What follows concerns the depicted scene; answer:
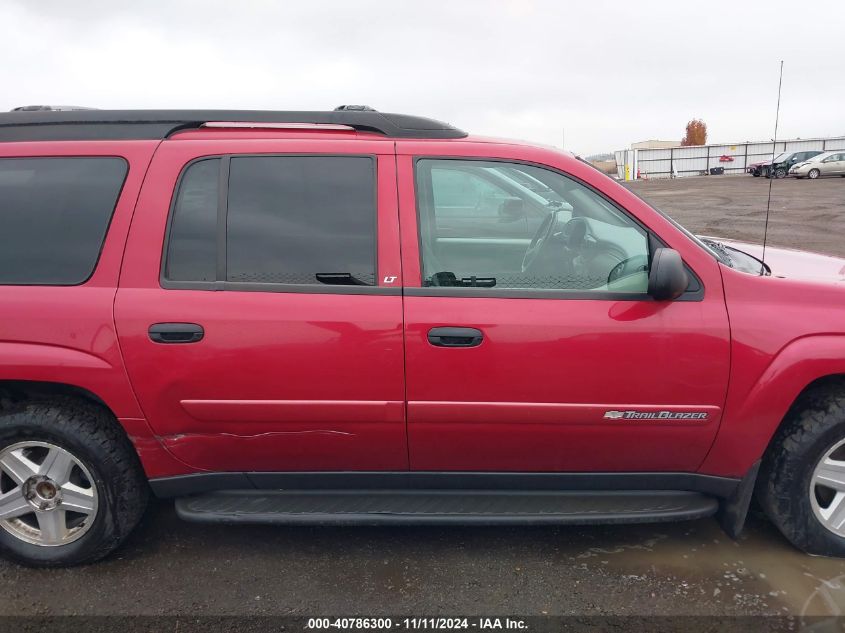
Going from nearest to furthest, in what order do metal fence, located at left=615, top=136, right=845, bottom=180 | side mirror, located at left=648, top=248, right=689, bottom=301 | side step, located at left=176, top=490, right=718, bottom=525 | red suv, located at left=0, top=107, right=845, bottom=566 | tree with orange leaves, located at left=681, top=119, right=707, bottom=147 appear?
1. side mirror, located at left=648, top=248, right=689, bottom=301
2. red suv, located at left=0, top=107, right=845, bottom=566
3. side step, located at left=176, top=490, right=718, bottom=525
4. metal fence, located at left=615, top=136, right=845, bottom=180
5. tree with orange leaves, located at left=681, top=119, right=707, bottom=147

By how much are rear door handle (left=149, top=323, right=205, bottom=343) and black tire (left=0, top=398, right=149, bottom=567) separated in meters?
0.50

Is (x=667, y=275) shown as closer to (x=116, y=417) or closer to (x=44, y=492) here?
(x=116, y=417)

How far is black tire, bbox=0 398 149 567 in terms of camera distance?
8.09 feet

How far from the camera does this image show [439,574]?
2512 mm

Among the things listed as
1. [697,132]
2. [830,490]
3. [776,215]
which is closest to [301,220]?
[830,490]

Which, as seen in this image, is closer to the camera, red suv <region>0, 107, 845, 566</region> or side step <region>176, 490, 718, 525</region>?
red suv <region>0, 107, 845, 566</region>

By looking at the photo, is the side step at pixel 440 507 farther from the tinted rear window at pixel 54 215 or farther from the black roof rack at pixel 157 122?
the black roof rack at pixel 157 122

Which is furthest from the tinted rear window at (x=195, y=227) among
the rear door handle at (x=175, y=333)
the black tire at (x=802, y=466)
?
the black tire at (x=802, y=466)

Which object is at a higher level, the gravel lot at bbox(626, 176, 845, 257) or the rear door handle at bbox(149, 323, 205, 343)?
the rear door handle at bbox(149, 323, 205, 343)

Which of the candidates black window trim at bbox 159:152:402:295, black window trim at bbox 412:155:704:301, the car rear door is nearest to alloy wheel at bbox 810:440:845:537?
black window trim at bbox 412:155:704:301

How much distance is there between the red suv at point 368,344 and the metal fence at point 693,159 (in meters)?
42.3

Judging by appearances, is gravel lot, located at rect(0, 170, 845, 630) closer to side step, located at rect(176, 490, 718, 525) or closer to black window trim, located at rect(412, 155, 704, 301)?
side step, located at rect(176, 490, 718, 525)

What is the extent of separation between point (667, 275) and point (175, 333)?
6.37ft

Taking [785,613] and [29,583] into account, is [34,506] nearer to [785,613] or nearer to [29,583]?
[29,583]
